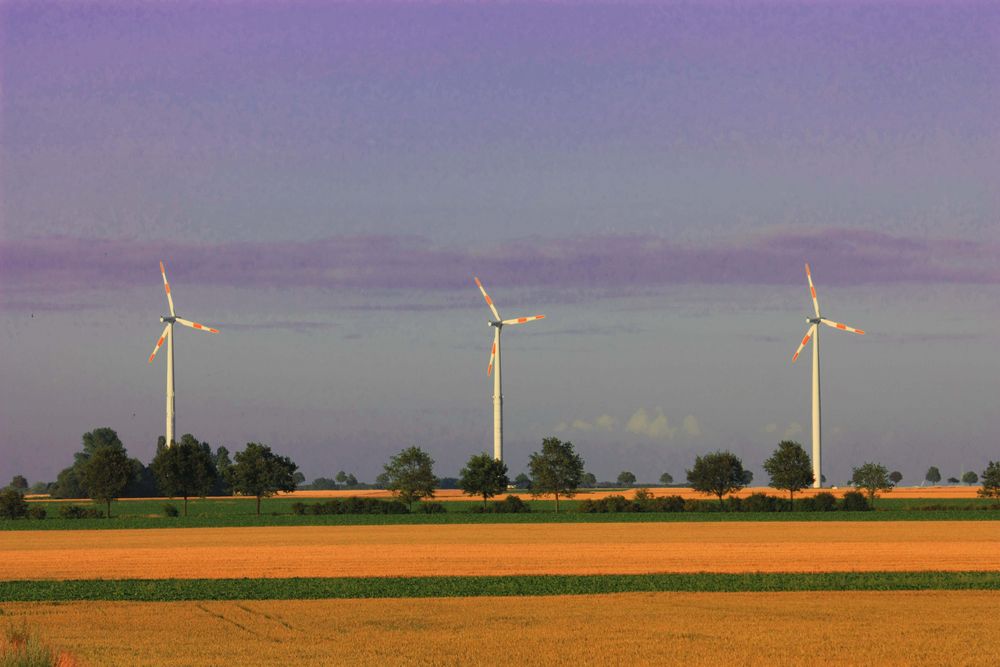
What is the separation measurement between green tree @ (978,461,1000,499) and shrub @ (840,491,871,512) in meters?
30.3

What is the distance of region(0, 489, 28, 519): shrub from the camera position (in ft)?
487

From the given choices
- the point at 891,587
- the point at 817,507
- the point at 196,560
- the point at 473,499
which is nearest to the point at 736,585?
the point at 891,587

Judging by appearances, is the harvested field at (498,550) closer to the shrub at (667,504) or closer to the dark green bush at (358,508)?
the dark green bush at (358,508)

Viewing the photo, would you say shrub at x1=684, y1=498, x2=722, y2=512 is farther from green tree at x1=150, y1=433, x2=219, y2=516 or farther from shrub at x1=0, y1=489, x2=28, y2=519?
shrub at x1=0, y1=489, x2=28, y2=519

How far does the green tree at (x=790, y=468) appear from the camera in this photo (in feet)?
509

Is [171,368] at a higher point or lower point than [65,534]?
higher

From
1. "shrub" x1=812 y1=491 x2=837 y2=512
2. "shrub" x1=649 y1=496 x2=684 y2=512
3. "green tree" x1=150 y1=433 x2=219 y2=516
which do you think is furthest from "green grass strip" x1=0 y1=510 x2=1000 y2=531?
"green tree" x1=150 y1=433 x2=219 y2=516

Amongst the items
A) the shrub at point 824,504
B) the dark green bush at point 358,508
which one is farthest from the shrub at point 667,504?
the dark green bush at point 358,508

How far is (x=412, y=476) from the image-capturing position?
5827 inches

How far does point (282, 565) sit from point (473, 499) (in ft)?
422

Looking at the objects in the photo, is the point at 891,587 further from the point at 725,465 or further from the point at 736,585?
the point at 725,465

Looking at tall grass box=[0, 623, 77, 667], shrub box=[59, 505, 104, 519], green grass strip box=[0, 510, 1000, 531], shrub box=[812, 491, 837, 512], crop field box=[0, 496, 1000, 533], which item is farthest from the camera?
shrub box=[59, 505, 104, 519]

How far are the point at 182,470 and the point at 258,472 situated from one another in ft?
29.8

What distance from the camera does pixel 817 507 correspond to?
142 metres
